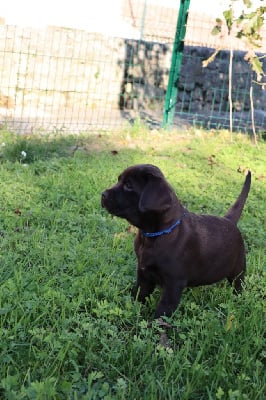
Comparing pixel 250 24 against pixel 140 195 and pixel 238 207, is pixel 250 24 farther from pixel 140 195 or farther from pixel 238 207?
pixel 140 195

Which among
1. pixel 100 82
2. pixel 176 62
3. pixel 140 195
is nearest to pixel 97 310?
pixel 140 195

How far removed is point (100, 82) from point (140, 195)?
7219mm

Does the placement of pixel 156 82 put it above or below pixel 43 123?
above

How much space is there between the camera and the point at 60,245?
3.77m

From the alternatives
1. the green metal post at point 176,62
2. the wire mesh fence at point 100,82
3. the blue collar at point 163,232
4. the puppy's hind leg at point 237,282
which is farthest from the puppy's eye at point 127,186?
the green metal post at point 176,62

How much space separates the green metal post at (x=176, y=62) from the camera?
7.91 metres

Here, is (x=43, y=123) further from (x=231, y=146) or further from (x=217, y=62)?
(x=217, y=62)

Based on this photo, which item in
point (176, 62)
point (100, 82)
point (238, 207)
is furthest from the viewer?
point (100, 82)

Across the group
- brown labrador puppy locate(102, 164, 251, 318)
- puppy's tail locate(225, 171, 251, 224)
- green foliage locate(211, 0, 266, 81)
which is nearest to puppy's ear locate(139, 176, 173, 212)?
brown labrador puppy locate(102, 164, 251, 318)

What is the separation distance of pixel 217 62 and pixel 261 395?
9922mm

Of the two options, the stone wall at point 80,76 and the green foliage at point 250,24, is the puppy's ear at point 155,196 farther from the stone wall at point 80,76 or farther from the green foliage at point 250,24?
the stone wall at point 80,76

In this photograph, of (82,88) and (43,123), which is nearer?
(43,123)

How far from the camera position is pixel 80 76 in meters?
9.32

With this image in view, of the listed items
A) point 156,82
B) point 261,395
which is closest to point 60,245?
point 261,395
